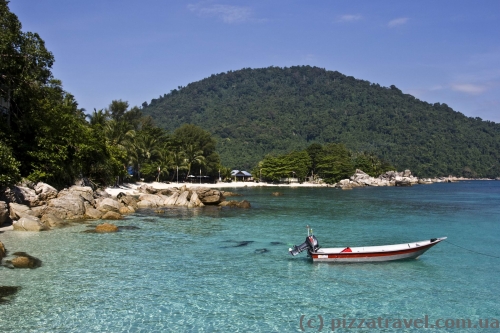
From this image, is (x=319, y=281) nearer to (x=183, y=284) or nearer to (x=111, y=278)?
(x=183, y=284)

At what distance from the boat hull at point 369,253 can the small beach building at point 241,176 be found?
353 feet

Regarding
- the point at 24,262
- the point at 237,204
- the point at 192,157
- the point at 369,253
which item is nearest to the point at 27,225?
the point at 24,262

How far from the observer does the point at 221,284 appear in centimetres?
1547

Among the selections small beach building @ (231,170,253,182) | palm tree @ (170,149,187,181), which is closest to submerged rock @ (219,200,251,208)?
palm tree @ (170,149,187,181)

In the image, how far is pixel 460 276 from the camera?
1736cm

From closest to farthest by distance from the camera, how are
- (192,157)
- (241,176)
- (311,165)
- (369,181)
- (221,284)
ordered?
(221,284), (192,157), (369,181), (311,165), (241,176)

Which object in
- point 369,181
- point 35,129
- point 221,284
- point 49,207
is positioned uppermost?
point 35,129

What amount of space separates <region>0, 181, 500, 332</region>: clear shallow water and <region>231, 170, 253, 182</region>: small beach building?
101185mm

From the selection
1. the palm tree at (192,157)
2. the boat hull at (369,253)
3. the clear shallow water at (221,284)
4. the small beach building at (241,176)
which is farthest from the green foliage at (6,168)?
the small beach building at (241,176)

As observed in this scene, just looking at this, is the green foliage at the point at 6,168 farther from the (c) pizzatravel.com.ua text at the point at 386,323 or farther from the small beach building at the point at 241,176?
the small beach building at the point at 241,176

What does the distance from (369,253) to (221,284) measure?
731 cm

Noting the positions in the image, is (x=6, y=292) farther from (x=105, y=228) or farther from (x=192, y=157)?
(x=192, y=157)

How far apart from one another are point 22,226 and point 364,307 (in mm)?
20844

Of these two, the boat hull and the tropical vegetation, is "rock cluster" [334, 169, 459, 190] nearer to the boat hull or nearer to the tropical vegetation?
the tropical vegetation
